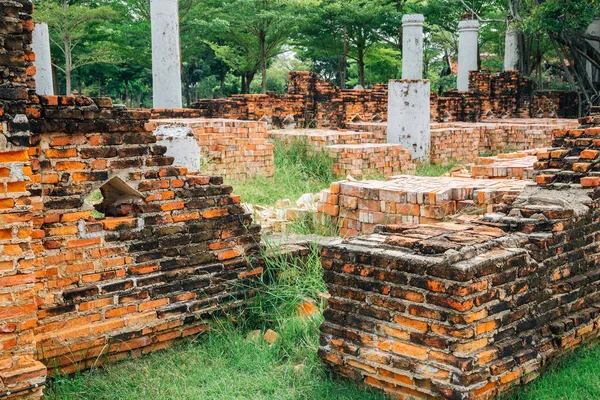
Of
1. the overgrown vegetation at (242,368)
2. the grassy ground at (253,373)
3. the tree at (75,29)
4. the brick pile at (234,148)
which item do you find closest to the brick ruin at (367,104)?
the brick pile at (234,148)

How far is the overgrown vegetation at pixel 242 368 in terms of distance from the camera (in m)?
3.62

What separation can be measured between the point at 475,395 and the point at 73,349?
227 cm

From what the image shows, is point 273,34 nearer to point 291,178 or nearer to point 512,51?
point 512,51

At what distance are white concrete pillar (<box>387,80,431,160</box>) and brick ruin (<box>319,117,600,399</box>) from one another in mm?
8391

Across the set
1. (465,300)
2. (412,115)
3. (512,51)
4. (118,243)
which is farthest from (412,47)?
(512,51)

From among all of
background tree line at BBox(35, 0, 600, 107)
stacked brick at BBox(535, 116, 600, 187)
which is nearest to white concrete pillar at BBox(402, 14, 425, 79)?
background tree line at BBox(35, 0, 600, 107)

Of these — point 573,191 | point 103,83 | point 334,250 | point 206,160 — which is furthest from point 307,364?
point 103,83

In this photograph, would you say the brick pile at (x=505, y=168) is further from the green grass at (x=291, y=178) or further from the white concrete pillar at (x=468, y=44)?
the white concrete pillar at (x=468, y=44)

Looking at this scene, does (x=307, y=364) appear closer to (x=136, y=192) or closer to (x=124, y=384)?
(x=124, y=384)

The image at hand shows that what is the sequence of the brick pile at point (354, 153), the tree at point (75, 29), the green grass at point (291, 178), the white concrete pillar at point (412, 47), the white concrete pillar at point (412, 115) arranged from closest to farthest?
the green grass at point (291, 178) → the brick pile at point (354, 153) → the white concrete pillar at point (412, 115) → the white concrete pillar at point (412, 47) → the tree at point (75, 29)

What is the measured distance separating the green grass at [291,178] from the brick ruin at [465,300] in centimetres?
508

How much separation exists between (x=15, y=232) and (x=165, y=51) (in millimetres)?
6315

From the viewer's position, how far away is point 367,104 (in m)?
16.3

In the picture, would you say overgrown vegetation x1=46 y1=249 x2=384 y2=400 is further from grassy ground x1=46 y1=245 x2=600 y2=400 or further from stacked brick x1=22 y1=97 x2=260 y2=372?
stacked brick x1=22 y1=97 x2=260 y2=372
